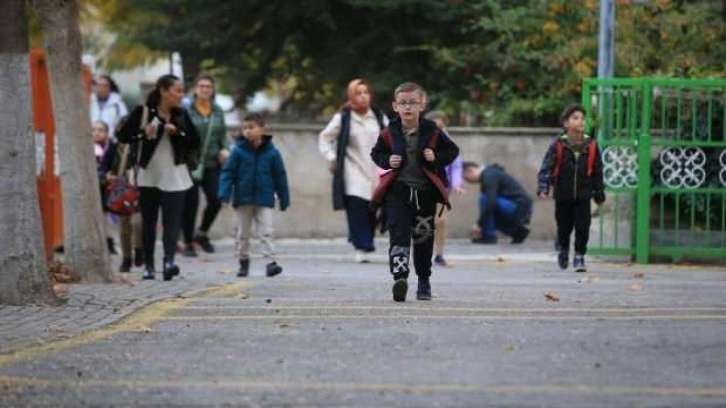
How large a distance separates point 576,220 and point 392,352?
24.2 ft

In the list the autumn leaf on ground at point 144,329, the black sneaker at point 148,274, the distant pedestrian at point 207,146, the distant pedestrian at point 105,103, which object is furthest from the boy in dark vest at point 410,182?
the distant pedestrian at point 105,103

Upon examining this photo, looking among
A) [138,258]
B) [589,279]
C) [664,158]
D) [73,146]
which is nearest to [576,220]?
[589,279]

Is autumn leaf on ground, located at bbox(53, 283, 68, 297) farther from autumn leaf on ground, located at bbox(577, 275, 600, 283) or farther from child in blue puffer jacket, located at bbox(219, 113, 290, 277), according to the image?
autumn leaf on ground, located at bbox(577, 275, 600, 283)

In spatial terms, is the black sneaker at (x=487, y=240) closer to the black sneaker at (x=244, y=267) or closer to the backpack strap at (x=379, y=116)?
the backpack strap at (x=379, y=116)

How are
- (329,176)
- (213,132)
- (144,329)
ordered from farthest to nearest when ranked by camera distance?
(329,176), (213,132), (144,329)

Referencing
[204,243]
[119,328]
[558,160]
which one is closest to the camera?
[119,328]

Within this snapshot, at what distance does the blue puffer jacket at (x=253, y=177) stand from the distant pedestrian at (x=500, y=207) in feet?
21.3

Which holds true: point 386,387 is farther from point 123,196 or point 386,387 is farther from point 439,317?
point 123,196

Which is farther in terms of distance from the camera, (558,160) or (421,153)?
(558,160)

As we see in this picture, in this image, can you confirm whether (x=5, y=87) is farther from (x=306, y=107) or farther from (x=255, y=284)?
(x=306, y=107)

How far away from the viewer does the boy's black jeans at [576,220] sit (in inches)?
643

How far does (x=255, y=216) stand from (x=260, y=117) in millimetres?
934

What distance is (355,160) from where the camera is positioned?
17438 millimetres

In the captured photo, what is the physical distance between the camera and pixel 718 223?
59.7ft
